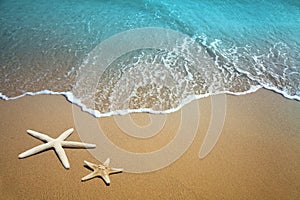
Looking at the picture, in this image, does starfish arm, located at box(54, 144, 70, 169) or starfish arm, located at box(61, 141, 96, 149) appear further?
starfish arm, located at box(61, 141, 96, 149)

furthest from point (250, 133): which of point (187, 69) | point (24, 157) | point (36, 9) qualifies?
point (36, 9)

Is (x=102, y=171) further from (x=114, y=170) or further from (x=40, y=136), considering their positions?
(x=40, y=136)

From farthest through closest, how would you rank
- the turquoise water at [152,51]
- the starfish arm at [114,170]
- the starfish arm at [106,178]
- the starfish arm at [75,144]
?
the turquoise water at [152,51], the starfish arm at [75,144], the starfish arm at [114,170], the starfish arm at [106,178]

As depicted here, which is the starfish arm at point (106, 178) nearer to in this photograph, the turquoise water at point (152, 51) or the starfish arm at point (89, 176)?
the starfish arm at point (89, 176)

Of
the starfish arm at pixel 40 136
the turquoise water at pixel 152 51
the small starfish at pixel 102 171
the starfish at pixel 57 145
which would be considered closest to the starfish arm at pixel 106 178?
the small starfish at pixel 102 171

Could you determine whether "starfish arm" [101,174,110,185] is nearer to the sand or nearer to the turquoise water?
the sand

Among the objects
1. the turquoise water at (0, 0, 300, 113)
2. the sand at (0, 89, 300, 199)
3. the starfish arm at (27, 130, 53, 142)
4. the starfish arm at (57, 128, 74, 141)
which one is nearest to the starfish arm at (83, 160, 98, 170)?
the sand at (0, 89, 300, 199)

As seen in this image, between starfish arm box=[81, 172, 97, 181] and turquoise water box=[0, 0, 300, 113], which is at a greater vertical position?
turquoise water box=[0, 0, 300, 113]
